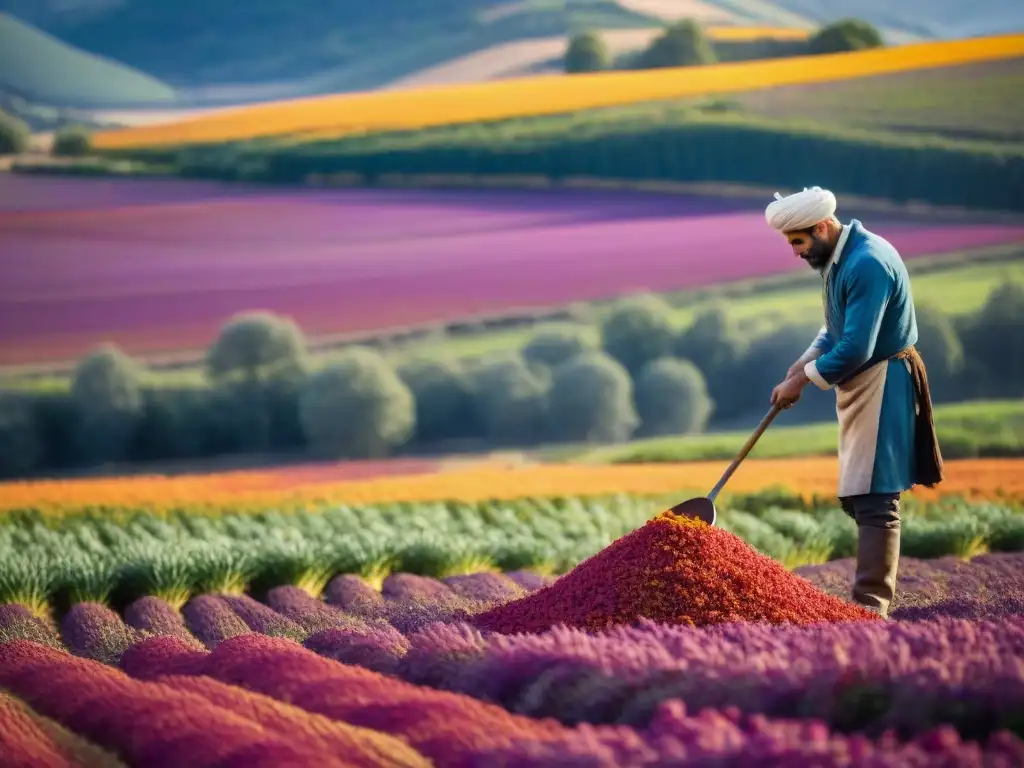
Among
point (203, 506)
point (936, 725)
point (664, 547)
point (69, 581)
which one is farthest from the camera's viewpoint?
point (203, 506)

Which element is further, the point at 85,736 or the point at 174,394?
the point at 174,394

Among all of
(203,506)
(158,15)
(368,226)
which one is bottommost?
(203,506)

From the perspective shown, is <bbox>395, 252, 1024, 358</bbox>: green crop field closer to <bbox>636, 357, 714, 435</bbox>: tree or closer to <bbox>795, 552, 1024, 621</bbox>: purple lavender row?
<bbox>636, 357, 714, 435</bbox>: tree

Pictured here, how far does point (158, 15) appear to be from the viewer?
896 cm

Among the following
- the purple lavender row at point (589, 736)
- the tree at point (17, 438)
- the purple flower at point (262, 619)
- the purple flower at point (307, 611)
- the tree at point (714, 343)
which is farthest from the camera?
the tree at point (714, 343)

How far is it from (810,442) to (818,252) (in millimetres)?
3760

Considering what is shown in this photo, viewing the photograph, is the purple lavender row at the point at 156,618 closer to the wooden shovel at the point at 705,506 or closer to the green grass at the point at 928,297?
the wooden shovel at the point at 705,506

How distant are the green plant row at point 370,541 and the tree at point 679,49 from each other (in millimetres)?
2748

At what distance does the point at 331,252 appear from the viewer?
8.32 m

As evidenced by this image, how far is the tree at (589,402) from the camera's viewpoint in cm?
825

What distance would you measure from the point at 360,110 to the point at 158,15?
4.33 feet

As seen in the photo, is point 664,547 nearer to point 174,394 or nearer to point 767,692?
point 767,692

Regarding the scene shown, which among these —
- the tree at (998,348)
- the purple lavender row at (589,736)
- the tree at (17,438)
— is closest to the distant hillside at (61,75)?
the tree at (17,438)

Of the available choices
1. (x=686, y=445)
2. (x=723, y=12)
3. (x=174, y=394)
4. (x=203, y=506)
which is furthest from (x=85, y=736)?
(x=723, y=12)
